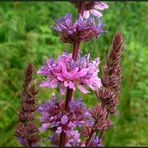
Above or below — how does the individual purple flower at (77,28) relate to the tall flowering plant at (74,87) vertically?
above

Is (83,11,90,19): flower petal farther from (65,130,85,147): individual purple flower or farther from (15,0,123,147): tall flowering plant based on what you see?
(65,130,85,147): individual purple flower

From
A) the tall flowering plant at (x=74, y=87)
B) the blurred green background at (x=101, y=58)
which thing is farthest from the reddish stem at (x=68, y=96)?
the blurred green background at (x=101, y=58)

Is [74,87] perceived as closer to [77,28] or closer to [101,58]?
[77,28]

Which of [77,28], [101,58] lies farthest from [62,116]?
[101,58]

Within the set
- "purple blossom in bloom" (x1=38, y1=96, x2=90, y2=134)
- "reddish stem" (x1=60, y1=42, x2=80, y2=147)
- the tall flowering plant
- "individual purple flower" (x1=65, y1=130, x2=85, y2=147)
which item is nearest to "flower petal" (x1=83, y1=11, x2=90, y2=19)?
the tall flowering plant

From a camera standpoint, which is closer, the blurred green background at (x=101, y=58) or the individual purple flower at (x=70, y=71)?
the individual purple flower at (x=70, y=71)

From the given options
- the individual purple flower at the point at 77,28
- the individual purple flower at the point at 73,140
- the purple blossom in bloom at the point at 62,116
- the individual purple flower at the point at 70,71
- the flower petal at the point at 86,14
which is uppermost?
the flower petal at the point at 86,14

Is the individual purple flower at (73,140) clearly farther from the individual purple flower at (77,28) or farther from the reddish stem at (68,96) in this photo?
the individual purple flower at (77,28)
